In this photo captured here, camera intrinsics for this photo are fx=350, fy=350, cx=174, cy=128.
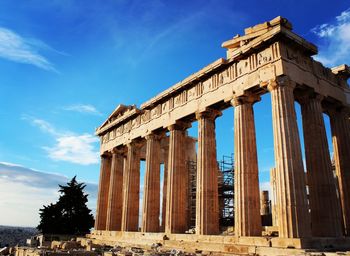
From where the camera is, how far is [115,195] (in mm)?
30625

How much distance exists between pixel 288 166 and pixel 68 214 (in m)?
28.2

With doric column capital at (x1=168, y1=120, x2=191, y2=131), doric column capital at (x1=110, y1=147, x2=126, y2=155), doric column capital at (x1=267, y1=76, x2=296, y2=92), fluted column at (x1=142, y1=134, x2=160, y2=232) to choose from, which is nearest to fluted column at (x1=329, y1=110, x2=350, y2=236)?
doric column capital at (x1=267, y1=76, x2=296, y2=92)

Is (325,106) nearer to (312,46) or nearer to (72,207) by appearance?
(312,46)

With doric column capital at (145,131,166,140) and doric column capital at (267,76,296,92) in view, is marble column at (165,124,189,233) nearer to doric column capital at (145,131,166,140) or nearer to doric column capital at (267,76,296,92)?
doric column capital at (145,131,166,140)

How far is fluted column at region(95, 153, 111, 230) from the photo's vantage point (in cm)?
3232

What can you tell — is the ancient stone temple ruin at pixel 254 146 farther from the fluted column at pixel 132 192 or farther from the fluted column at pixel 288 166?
the fluted column at pixel 132 192

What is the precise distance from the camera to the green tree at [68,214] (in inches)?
1401

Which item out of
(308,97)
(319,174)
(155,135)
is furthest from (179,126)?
(319,174)

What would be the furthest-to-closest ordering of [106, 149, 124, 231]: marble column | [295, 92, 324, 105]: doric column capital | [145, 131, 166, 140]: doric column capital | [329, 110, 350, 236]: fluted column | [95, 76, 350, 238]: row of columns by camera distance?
[106, 149, 124, 231]: marble column
[145, 131, 166, 140]: doric column capital
[329, 110, 350, 236]: fluted column
[295, 92, 324, 105]: doric column capital
[95, 76, 350, 238]: row of columns

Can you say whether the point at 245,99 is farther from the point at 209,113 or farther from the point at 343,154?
the point at 343,154

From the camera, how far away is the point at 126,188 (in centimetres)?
2836

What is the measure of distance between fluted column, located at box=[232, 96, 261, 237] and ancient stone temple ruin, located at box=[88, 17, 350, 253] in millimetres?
48

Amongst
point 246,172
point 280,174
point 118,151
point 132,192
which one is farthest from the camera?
point 118,151

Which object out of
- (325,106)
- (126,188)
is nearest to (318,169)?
(325,106)
